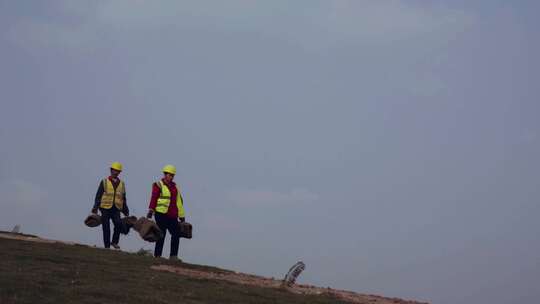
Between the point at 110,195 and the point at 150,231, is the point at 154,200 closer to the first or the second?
the point at 150,231

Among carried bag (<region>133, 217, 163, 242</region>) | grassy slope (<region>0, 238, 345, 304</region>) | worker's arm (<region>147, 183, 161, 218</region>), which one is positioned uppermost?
worker's arm (<region>147, 183, 161, 218</region>)

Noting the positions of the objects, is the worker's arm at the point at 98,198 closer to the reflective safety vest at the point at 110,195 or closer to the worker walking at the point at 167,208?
the reflective safety vest at the point at 110,195

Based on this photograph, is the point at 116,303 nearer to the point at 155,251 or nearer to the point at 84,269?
the point at 84,269

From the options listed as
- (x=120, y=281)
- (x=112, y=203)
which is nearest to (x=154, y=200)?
(x=112, y=203)

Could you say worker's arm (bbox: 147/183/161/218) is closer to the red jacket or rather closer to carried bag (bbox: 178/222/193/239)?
the red jacket

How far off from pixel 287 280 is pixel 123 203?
576 cm

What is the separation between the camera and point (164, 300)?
33.9ft

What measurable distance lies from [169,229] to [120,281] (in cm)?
571

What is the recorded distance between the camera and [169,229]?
17.4m

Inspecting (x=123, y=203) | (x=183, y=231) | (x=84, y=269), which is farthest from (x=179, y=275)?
(x=123, y=203)

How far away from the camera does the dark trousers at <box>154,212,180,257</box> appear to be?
1723 centimetres

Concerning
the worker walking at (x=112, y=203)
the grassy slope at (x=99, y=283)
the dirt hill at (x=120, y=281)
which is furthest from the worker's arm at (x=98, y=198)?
the grassy slope at (x=99, y=283)

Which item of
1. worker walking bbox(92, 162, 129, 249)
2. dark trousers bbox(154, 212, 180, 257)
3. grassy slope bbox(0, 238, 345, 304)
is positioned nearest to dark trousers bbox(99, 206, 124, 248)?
worker walking bbox(92, 162, 129, 249)

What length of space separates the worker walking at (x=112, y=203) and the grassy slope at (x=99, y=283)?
9.15 feet
